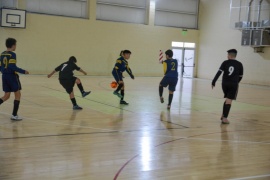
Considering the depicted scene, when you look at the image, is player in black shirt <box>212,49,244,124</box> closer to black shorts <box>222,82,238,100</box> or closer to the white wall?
black shorts <box>222,82,238,100</box>

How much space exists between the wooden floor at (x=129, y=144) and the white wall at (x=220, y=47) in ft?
44.8

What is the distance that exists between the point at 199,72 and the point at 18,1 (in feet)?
48.1

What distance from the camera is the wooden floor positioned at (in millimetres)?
4375

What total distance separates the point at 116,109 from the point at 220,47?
18.2m

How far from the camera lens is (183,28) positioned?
2778 centimetres

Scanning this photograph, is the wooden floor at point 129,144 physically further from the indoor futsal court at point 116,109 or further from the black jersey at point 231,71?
the black jersey at point 231,71

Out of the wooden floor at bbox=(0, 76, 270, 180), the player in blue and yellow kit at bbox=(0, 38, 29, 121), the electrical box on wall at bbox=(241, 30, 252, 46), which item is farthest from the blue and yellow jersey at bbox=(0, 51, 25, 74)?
the electrical box on wall at bbox=(241, 30, 252, 46)

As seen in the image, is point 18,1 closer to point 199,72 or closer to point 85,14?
point 85,14

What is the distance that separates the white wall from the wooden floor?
13.7 m

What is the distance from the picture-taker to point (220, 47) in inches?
1025

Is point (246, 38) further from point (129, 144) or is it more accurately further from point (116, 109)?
point (129, 144)

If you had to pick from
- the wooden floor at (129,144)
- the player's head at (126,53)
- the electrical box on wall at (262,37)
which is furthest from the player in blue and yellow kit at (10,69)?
the electrical box on wall at (262,37)

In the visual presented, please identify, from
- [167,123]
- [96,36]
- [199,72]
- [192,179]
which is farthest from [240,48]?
[192,179]

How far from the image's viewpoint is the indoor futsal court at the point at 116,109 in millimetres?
4668
